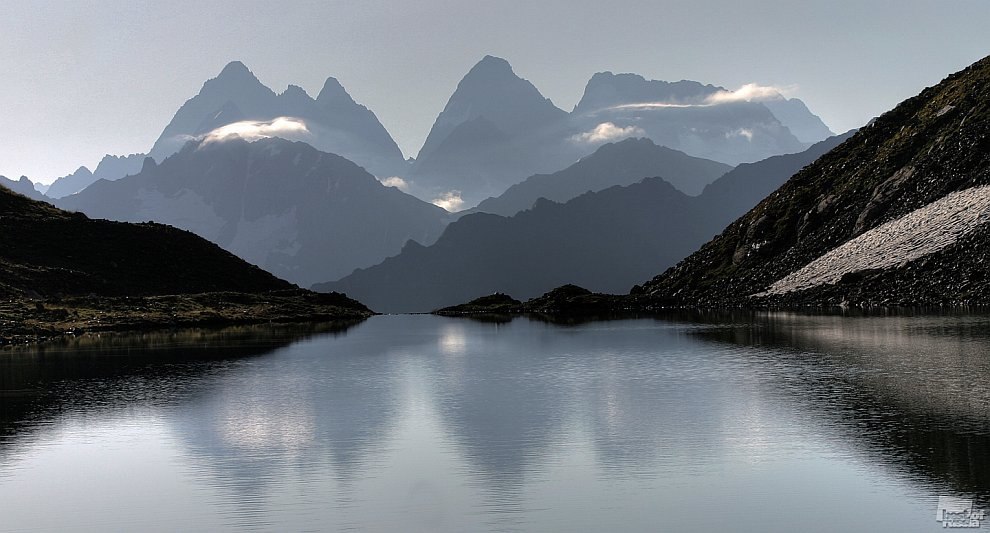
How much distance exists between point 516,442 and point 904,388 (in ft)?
74.2

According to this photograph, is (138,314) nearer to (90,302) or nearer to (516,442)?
(90,302)

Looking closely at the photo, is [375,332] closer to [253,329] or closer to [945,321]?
[253,329]

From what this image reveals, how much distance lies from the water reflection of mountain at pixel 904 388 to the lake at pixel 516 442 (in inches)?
6.8

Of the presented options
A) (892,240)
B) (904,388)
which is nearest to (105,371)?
(904,388)

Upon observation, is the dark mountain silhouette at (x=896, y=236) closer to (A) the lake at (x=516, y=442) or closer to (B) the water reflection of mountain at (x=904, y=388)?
(B) the water reflection of mountain at (x=904, y=388)

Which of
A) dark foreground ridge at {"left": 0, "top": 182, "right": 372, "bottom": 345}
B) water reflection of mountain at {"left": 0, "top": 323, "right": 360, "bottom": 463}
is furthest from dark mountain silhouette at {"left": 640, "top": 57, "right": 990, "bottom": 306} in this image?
water reflection of mountain at {"left": 0, "top": 323, "right": 360, "bottom": 463}

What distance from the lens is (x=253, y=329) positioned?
14062 cm

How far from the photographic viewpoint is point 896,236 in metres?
160

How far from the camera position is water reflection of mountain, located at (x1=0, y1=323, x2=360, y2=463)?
5128cm

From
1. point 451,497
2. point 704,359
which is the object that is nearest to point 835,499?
point 451,497

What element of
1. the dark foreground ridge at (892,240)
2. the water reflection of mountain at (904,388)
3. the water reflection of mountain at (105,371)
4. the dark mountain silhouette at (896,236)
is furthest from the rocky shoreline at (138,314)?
the water reflection of mountain at (904,388)

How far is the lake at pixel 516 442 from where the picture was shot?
27.7 m

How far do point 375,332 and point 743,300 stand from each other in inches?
2918

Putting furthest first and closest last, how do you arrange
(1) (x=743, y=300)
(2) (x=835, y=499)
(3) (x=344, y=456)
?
1. (1) (x=743, y=300)
2. (3) (x=344, y=456)
3. (2) (x=835, y=499)
